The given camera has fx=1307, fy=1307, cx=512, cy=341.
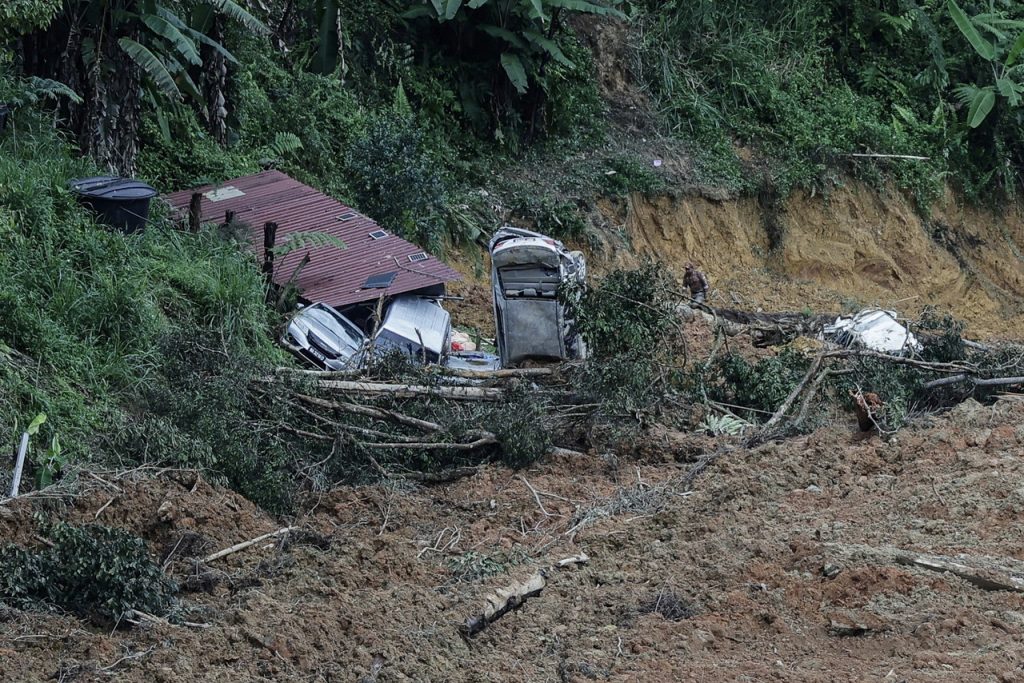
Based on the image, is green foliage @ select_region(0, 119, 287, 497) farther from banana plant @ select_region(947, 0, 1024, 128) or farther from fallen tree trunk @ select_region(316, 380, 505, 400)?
banana plant @ select_region(947, 0, 1024, 128)

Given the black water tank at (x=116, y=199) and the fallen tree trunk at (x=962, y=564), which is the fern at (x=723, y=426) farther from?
the black water tank at (x=116, y=199)

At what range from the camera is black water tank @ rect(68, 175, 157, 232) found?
41.4 ft

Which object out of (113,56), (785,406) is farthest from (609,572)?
(113,56)

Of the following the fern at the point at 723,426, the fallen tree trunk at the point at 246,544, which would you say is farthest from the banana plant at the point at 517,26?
the fallen tree trunk at the point at 246,544

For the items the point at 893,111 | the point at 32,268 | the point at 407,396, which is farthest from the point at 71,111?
the point at 893,111

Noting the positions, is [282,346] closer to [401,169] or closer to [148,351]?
[148,351]

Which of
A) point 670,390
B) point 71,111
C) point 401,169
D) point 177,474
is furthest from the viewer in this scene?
point 401,169

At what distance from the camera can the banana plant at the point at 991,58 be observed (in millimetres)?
21656

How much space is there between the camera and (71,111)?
571 inches

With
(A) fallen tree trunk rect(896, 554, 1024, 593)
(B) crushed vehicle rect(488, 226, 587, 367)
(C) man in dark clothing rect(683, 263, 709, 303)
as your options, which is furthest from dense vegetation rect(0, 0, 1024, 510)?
(A) fallen tree trunk rect(896, 554, 1024, 593)

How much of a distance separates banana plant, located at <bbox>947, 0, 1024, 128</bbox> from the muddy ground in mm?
12646

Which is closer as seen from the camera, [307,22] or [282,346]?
[282,346]

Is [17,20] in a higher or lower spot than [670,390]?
higher

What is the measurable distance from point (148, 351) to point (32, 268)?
129cm
